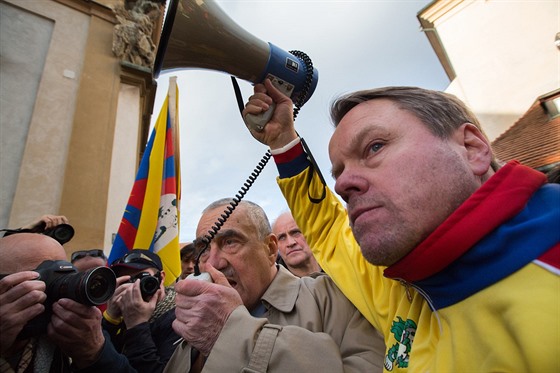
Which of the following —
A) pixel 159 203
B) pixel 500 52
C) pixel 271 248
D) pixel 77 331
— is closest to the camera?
pixel 77 331

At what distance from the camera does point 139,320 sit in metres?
2.25

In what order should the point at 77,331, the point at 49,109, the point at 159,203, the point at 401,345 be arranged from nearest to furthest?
1. the point at 401,345
2. the point at 77,331
3. the point at 159,203
4. the point at 49,109

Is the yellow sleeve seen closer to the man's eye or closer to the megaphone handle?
the megaphone handle

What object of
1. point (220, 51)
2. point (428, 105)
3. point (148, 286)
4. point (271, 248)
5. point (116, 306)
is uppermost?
point (220, 51)

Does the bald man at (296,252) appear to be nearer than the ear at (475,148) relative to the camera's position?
No

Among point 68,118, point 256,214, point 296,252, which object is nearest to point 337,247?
point 256,214

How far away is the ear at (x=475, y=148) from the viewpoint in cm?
125

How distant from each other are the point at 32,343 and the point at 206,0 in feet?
5.77

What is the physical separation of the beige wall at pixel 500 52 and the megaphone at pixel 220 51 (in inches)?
506

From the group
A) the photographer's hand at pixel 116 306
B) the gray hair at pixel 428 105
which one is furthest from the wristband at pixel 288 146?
the photographer's hand at pixel 116 306

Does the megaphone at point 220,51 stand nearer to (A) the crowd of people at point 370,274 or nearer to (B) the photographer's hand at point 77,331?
(A) the crowd of people at point 370,274

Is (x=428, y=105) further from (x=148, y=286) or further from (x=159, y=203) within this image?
(x=159, y=203)

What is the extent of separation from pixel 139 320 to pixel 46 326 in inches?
32.1

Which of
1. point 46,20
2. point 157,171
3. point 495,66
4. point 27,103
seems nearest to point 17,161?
point 27,103
